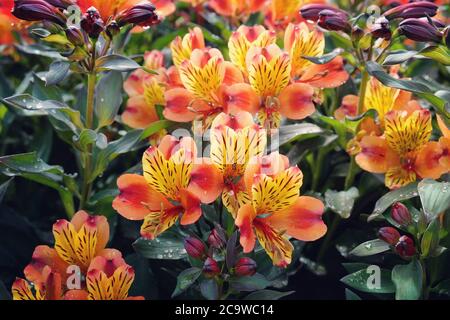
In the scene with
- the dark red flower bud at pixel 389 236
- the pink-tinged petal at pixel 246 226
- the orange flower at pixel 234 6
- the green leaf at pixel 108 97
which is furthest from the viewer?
the orange flower at pixel 234 6

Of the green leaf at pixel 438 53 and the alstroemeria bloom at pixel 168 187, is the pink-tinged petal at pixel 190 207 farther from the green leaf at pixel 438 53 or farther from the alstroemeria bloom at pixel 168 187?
the green leaf at pixel 438 53

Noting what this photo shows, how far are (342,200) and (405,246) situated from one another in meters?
0.21

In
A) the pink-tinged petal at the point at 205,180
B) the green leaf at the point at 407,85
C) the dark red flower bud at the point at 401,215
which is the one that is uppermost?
the green leaf at the point at 407,85

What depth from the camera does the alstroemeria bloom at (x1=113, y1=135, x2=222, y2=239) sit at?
1033mm

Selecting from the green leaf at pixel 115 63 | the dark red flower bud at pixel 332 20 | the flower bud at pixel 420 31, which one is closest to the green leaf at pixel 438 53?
the flower bud at pixel 420 31

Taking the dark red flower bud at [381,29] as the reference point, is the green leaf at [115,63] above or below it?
below

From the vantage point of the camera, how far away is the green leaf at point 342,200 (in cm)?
123

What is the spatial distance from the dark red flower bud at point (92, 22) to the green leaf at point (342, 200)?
52 cm

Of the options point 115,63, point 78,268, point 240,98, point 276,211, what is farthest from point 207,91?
point 78,268

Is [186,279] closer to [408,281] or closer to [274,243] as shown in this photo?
[274,243]

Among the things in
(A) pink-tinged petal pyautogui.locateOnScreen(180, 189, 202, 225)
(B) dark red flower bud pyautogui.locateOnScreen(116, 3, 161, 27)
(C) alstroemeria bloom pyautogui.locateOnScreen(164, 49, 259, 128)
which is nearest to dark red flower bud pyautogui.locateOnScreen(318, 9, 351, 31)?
(C) alstroemeria bloom pyautogui.locateOnScreen(164, 49, 259, 128)

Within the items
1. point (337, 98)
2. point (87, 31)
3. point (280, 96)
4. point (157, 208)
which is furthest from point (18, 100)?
point (337, 98)

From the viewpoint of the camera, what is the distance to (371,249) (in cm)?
112
